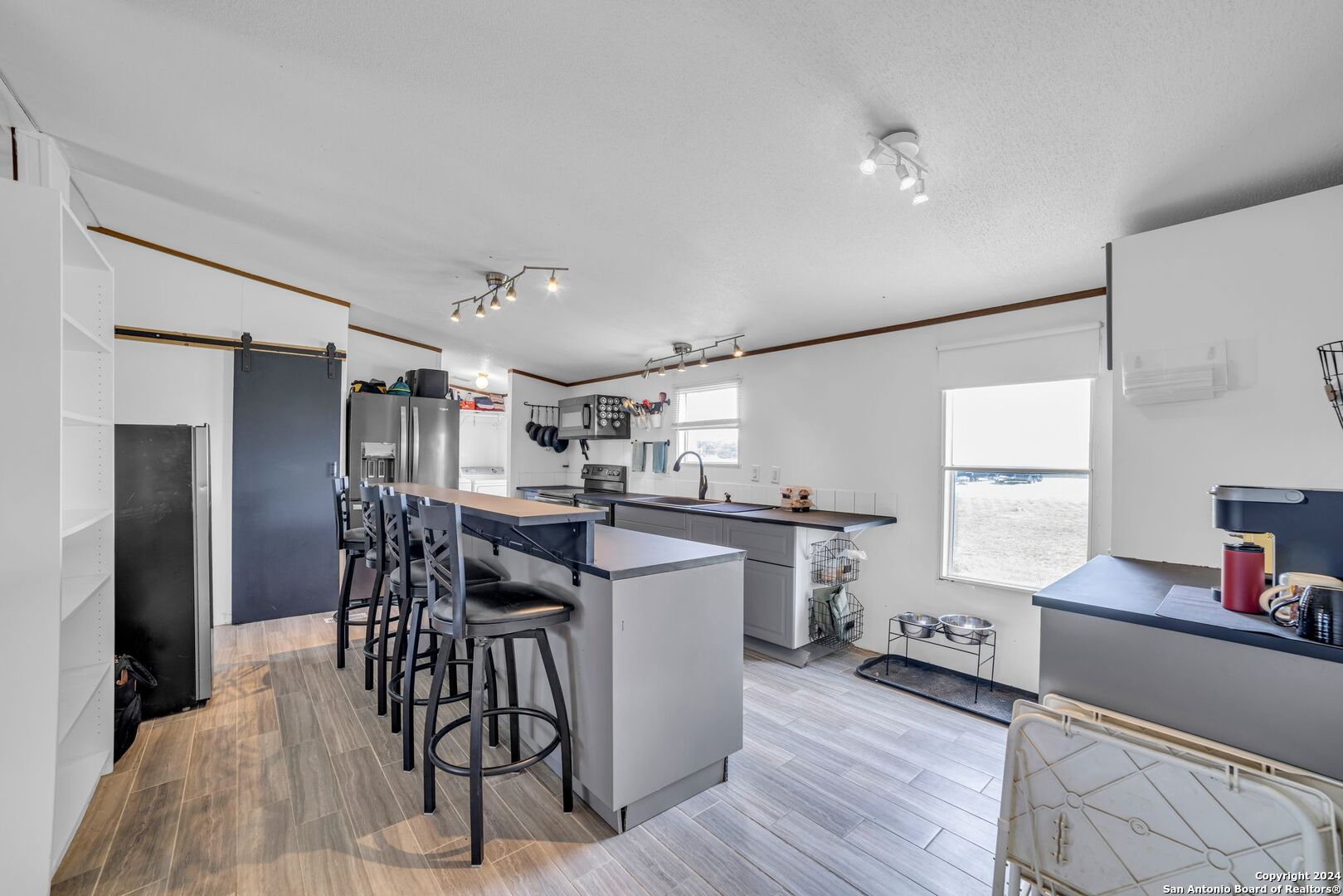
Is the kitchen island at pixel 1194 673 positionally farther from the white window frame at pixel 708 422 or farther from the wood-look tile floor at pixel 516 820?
the white window frame at pixel 708 422

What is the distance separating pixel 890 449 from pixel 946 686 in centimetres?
145

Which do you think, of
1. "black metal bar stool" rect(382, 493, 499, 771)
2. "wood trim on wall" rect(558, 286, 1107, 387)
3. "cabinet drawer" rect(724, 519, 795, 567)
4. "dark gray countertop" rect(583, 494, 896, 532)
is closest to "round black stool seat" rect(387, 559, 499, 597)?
"black metal bar stool" rect(382, 493, 499, 771)

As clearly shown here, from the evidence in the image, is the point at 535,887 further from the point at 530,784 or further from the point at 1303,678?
the point at 1303,678

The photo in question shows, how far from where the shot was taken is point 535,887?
1633 millimetres

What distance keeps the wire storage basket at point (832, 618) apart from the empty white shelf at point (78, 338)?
360 cm

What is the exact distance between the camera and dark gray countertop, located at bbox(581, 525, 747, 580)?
1.86 m

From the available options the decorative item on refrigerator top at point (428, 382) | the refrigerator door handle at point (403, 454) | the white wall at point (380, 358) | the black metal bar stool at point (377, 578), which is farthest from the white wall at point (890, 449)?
the white wall at point (380, 358)

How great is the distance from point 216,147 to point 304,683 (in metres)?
2.78

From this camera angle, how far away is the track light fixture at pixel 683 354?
4187 millimetres

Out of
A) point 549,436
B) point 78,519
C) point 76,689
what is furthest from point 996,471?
point 549,436

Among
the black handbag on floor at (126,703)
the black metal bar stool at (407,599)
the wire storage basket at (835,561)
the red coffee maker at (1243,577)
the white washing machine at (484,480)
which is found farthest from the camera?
the white washing machine at (484,480)

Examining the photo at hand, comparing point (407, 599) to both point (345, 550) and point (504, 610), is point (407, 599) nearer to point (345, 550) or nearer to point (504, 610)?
point (504, 610)

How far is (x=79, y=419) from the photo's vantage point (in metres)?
1.81

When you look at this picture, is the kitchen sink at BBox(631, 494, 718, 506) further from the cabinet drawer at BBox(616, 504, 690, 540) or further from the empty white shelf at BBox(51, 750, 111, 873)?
the empty white shelf at BBox(51, 750, 111, 873)
